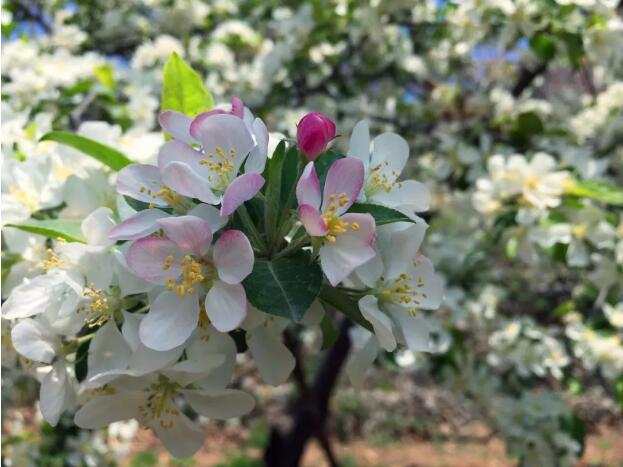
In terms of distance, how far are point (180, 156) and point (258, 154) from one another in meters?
0.09

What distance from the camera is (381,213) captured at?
2.66 ft

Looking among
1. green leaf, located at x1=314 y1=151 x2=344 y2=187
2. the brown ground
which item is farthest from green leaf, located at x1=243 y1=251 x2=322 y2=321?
the brown ground

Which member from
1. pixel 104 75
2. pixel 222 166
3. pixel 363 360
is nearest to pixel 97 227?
pixel 222 166

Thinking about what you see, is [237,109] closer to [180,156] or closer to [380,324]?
[180,156]

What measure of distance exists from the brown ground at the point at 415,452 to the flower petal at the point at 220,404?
4595 millimetres

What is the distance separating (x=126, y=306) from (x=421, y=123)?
246cm

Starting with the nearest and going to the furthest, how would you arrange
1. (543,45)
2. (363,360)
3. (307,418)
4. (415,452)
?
(363,360)
(543,45)
(307,418)
(415,452)

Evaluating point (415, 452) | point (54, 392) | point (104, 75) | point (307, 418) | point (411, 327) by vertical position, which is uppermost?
point (411, 327)

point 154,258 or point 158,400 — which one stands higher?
point 154,258

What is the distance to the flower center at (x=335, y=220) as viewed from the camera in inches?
29.8

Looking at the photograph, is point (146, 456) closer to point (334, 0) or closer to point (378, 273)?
point (334, 0)

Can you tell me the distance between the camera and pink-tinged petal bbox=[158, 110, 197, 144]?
2.74 ft

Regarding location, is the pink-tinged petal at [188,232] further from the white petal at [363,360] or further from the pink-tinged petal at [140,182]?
the white petal at [363,360]

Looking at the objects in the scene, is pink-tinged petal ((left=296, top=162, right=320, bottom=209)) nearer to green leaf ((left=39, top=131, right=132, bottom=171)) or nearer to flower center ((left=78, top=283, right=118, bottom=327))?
flower center ((left=78, top=283, right=118, bottom=327))
